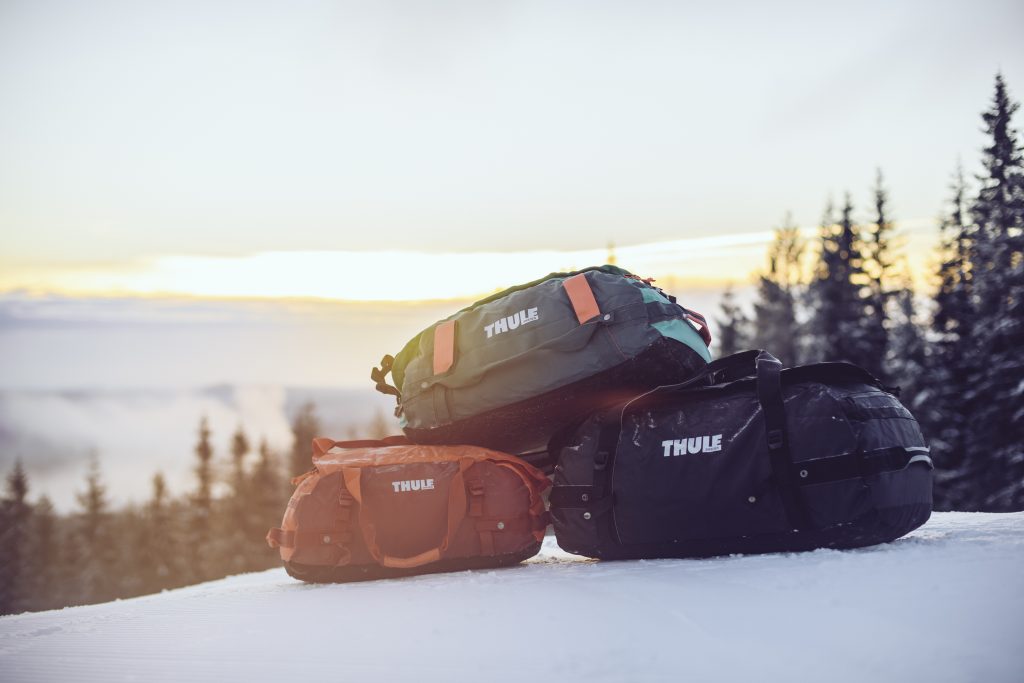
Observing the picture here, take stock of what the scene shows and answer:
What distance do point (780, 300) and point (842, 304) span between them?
32.9 feet

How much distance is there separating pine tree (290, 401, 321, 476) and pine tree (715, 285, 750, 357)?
22069mm

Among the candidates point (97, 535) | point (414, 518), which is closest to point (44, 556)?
point (97, 535)

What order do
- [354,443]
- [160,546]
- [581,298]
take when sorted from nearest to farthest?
1. [581,298]
2. [354,443]
3. [160,546]

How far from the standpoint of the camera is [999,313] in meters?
19.7

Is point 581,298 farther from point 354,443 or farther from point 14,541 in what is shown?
point 14,541

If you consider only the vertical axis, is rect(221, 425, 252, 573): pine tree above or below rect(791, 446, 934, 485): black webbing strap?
below

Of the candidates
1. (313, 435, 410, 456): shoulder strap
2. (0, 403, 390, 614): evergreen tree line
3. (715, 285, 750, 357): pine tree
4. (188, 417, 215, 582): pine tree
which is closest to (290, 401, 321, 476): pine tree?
(0, 403, 390, 614): evergreen tree line

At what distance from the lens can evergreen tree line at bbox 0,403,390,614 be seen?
3622 centimetres

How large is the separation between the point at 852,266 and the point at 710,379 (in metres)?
27.9

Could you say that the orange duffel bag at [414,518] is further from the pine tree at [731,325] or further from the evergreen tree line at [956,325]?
the pine tree at [731,325]

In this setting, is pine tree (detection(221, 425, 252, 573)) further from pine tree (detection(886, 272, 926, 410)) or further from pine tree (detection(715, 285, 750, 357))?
pine tree (detection(886, 272, 926, 410))

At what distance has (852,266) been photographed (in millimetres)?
28078

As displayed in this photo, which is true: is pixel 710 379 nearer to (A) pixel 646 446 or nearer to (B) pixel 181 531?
(A) pixel 646 446

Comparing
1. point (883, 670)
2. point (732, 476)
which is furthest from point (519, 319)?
point (883, 670)
